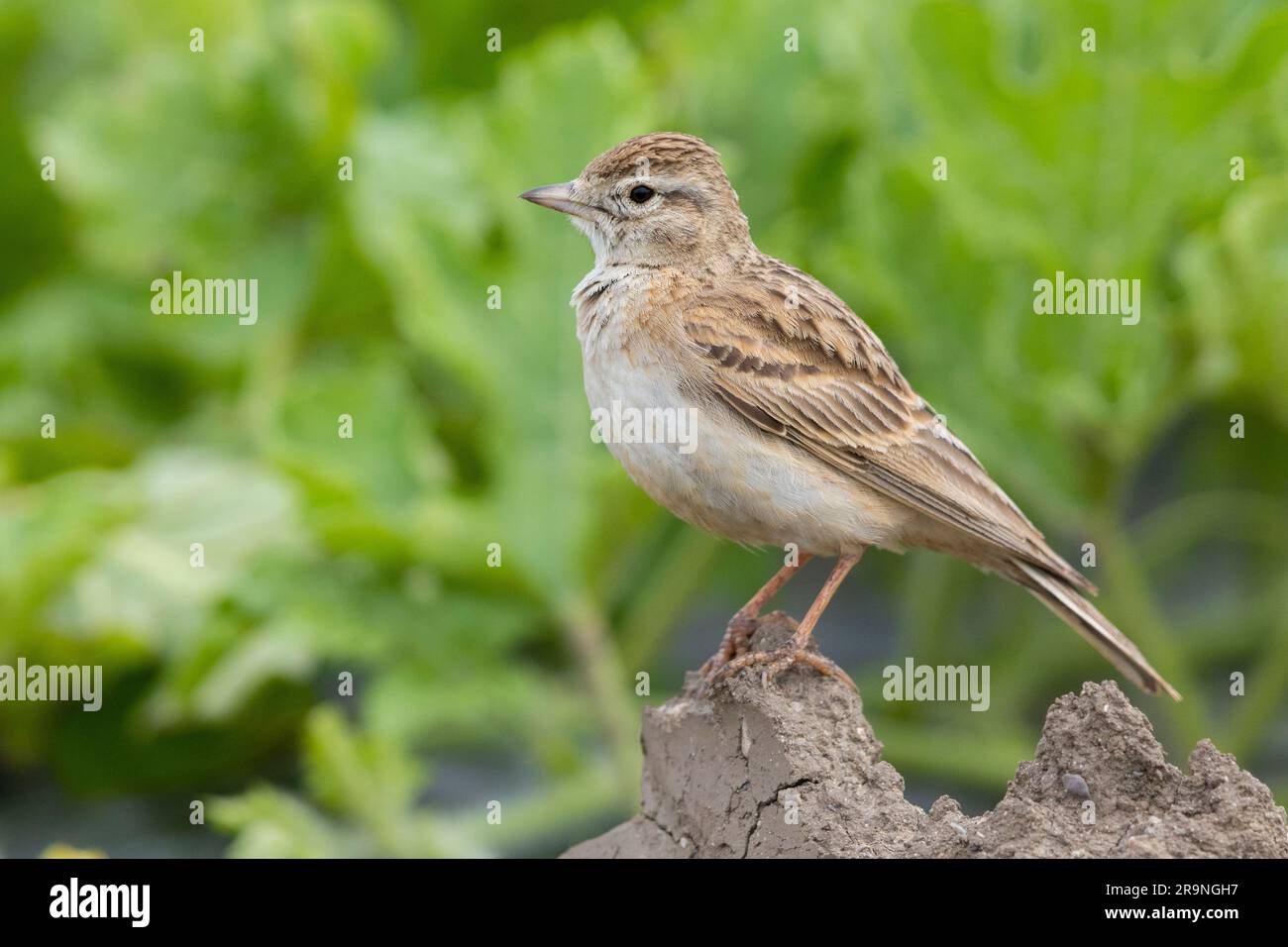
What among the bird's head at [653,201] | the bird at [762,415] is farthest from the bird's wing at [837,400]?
the bird's head at [653,201]

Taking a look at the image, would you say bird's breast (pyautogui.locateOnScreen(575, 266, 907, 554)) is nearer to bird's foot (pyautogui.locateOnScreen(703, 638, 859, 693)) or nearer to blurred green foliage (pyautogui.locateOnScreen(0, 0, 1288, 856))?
bird's foot (pyautogui.locateOnScreen(703, 638, 859, 693))

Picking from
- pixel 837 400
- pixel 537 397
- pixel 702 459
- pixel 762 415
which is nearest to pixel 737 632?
pixel 702 459

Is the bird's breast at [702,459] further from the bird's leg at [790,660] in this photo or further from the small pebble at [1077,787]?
the small pebble at [1077,787]

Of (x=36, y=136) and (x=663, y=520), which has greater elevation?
(x=36, y=136)

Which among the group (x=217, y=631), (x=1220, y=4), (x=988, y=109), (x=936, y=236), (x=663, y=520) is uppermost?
(x=1220, y=4)

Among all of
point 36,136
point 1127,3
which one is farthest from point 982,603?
point 36,136
